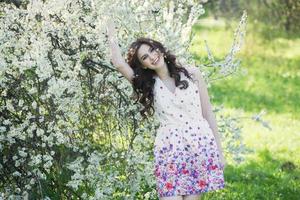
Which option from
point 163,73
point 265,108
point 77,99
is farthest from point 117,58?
point 265,108

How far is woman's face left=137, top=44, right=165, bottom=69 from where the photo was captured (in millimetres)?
4484

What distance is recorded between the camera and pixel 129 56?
15.1ft

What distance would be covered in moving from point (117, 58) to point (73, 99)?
1.55 ft

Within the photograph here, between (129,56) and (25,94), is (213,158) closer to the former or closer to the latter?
(129,56)

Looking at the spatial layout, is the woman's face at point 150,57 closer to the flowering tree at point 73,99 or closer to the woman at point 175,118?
the woman at point 175,118

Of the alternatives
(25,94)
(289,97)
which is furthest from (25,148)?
A: (289,97)

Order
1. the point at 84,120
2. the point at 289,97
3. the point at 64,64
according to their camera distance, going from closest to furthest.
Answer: the point at 64,64
the point at 84,120
the point at 289,97

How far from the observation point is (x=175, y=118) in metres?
4.51

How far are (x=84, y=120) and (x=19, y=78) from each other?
1.98ft

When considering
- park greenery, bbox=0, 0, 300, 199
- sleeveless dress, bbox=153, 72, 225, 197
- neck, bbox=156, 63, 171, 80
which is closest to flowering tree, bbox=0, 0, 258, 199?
park greenery, bbox=0, 0, 300, 199

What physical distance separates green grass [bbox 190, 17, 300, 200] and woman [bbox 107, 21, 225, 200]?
38.1 inches

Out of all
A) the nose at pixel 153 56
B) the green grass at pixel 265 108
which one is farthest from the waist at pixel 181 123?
the green grass at pixel 265 108

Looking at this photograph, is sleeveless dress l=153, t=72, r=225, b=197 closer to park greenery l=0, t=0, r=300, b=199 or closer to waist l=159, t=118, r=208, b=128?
waist l=159, t=118, r=208, b=128

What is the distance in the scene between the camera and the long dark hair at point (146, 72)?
4.53 meters
